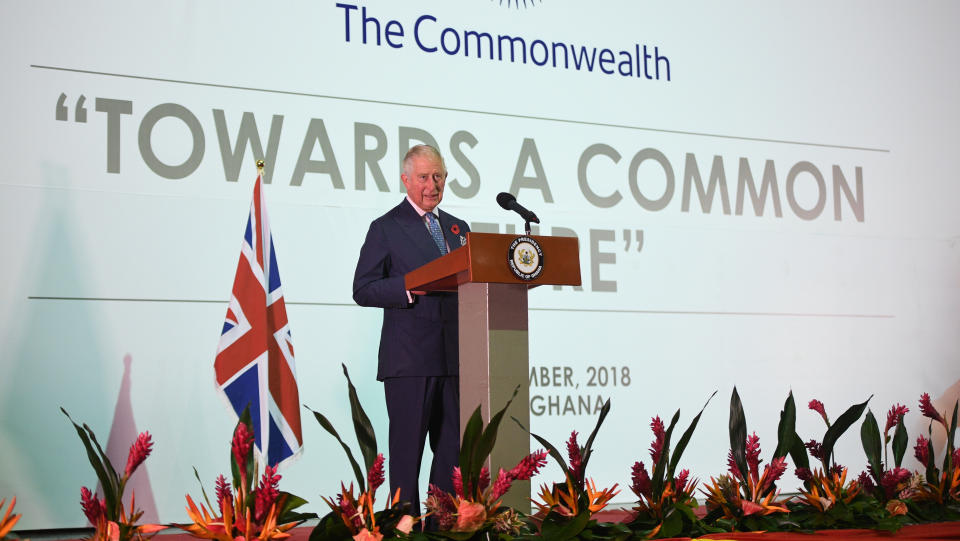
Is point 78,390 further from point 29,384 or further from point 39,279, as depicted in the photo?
point 39,279

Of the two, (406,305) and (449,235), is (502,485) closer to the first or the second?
(406,305)

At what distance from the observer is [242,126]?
147 inches

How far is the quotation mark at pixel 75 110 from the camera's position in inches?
136

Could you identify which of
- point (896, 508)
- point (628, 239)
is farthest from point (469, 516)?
point (628, 239)

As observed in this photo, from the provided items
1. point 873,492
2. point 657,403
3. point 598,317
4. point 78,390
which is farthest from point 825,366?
point 78,390

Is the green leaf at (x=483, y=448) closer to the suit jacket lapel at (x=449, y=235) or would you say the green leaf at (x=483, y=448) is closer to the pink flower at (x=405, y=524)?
the pink flower at (x=405, y=524)

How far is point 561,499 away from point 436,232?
1.34m

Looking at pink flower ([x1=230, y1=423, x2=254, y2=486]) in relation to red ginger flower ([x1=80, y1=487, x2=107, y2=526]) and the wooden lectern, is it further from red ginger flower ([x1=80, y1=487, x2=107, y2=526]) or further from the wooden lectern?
the wooden lectern

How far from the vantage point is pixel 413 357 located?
2.59 metres

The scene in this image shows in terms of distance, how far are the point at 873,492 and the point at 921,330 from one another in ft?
11.0

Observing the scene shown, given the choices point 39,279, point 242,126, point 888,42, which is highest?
point 888,42

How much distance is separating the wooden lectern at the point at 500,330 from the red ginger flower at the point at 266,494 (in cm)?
53

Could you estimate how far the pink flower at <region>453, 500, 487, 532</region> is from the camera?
4.80ft

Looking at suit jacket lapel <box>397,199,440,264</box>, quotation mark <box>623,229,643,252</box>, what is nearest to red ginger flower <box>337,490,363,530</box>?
suit jacket lapel <box>397,199,440,264</box>
